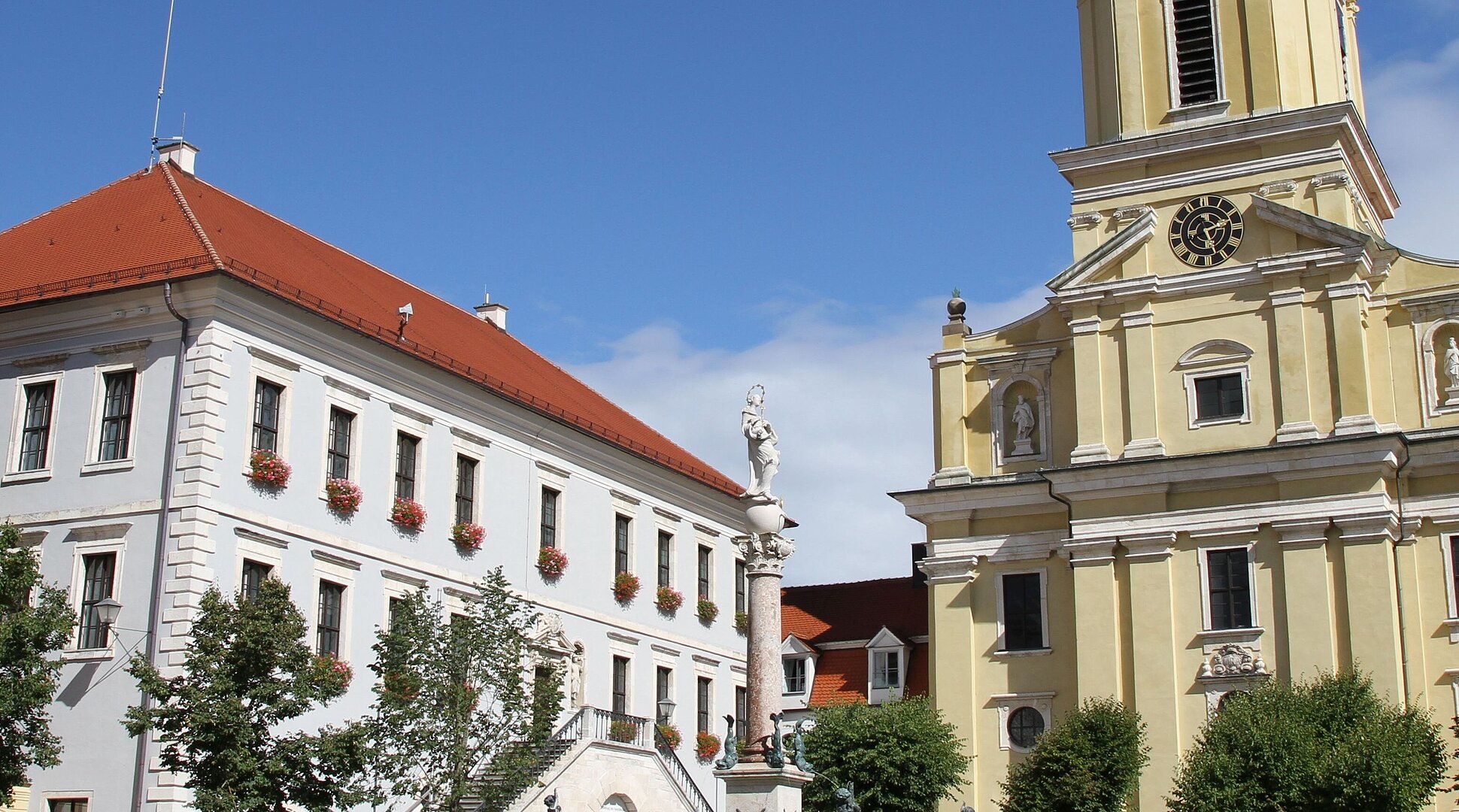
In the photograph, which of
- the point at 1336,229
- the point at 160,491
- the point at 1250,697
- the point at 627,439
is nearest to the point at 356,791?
the point at 160,491

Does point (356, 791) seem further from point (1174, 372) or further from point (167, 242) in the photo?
point (1174, 372)

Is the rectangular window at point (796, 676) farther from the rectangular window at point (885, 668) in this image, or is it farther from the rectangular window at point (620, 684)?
the rectangular window at point (620, 684)

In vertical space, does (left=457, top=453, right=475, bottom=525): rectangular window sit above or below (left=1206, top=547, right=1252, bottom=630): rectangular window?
above

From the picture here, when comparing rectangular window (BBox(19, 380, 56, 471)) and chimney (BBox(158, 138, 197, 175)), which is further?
chimney (BBox(158, 138, 197, 175))

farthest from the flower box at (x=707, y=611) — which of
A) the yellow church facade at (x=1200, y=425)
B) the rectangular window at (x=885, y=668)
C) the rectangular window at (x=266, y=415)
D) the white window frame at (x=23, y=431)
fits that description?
the white window frame at (x=23, y=431)

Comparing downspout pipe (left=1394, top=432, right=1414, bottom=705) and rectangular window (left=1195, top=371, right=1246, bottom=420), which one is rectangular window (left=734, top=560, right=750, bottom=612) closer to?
rectangular window (left=1195, top=371, right=1246, bottom=420)

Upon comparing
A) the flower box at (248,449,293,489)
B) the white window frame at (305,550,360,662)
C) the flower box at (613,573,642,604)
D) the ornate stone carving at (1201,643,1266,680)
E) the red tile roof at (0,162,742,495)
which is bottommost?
the ornate stone carving at (1201,643,1266,680)

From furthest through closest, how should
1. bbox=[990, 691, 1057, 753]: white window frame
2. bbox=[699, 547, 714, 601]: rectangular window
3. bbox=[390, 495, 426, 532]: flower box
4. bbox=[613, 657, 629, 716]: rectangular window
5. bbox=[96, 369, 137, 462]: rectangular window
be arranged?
bbox=[699, 547, 714, 601]: rectangular window < bbox=[613, 657, 629, 716]: rectangular window < bbox=[990, 691, 1057, 753]: white window frame < bbox=[390, 495, 426, 532]: flower box < bbox=[96, 369, 137, 462]: rectangular window

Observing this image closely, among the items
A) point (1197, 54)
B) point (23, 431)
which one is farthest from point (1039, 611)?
point (23, 431)

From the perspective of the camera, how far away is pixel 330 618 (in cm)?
3322

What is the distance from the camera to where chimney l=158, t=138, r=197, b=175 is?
37.8 metres

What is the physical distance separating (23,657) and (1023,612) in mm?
21856

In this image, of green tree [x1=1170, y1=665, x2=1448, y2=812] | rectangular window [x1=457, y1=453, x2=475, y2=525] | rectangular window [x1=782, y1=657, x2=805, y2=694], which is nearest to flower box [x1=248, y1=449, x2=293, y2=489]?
rectangular window [x1=457, y1=453, x2=475, y2=525]

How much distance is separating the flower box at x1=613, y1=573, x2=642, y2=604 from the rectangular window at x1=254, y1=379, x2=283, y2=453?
11.9 m
